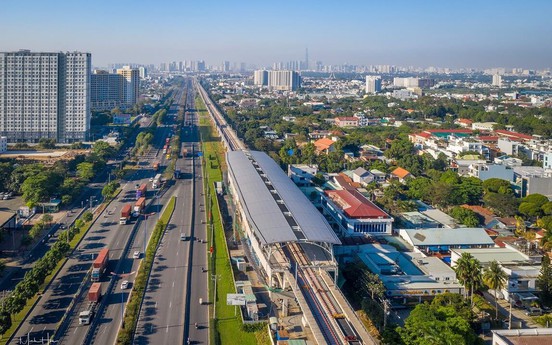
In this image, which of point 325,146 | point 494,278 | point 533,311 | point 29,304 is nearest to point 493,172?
point 325,146

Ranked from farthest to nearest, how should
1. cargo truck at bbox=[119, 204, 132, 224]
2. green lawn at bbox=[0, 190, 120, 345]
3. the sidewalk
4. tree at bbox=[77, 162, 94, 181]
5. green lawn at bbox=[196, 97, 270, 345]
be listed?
tree at bbox=[77, 162, 94, 181]
cargo truck at bbox=[119, 204, 132, 224]
the sidewalk
green lawn at bbox=[196, 97, 270, 345]
green lawn at bbox=[0, 190, 120, 345]

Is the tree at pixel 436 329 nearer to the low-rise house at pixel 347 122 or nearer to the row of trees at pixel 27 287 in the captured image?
the row of trees at pixel 27 287

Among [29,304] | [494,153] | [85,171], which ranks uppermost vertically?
[494,153]

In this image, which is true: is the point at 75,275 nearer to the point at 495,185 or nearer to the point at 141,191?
the point at 141,191

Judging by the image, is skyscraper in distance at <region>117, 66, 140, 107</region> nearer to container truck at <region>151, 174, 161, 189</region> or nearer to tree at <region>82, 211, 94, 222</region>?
container truck at <region>151, 174, 161, 189</region>

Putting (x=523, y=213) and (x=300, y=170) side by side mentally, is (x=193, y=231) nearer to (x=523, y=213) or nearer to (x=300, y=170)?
(x=300, y=170)

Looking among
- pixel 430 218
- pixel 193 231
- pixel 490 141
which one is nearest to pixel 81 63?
pixel 193 231

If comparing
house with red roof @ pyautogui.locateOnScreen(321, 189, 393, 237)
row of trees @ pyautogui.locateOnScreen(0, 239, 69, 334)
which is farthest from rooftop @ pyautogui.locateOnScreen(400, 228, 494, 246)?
row of trees @ pyautogui.locateOnScreen(0, 239, 69, 334)
